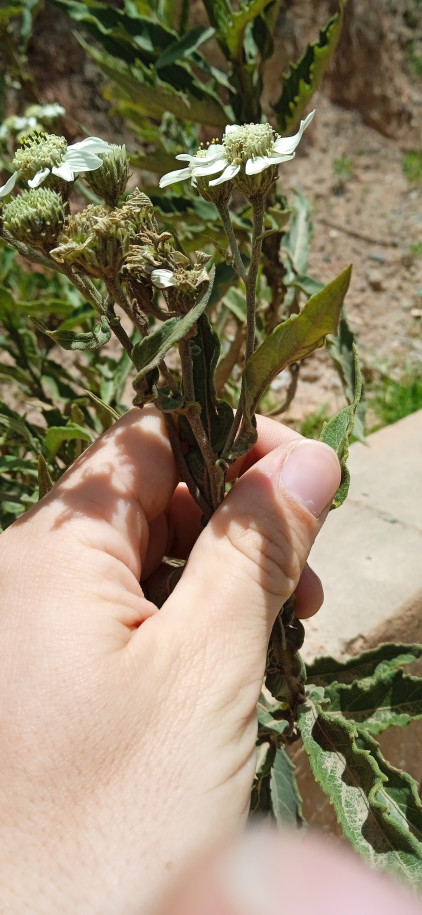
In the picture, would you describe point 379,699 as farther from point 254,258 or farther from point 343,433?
point 254,258

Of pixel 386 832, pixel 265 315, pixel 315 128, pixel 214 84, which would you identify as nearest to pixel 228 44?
pixel 214 84

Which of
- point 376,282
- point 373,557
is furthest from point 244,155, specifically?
point 376,282

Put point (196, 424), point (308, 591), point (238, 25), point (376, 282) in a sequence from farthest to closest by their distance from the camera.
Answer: point (376, 282), point (238, 25), point (308, 591), point (196, 424)

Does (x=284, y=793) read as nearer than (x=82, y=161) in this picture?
No

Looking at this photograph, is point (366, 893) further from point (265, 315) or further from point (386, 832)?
point (265, 315)

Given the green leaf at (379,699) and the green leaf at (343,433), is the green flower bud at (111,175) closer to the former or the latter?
the green leaf at (343,433)

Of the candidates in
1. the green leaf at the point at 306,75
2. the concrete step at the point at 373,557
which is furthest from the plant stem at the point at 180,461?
the green leaf at the point at 306,75
